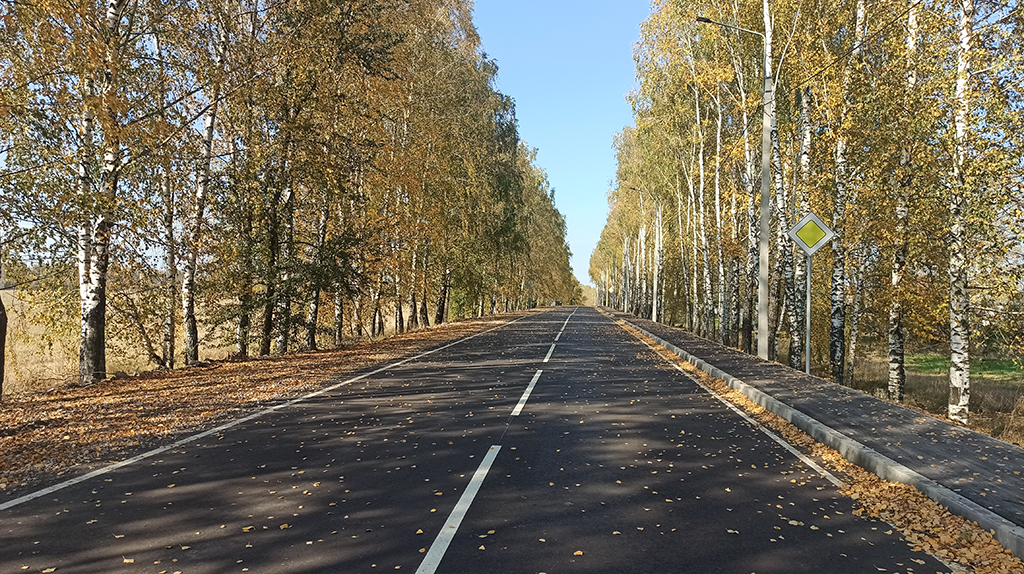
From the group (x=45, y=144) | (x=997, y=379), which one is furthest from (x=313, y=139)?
(x=997, y=379)

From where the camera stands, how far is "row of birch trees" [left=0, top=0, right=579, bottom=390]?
10.0 m

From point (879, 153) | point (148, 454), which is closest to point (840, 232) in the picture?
point (879, 153)

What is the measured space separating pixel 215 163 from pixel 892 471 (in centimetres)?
1577

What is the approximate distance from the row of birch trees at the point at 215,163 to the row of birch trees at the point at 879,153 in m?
10.9

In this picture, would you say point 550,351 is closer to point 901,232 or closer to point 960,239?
point 901,232

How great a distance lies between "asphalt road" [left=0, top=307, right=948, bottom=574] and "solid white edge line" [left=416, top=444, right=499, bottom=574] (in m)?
0.02

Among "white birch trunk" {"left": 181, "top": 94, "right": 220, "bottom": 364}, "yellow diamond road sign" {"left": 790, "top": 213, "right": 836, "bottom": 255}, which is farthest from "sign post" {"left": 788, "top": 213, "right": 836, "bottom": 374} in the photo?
"white birch trunk" {"left": 181, "top": 94, "right": 220, "bottom": 364}

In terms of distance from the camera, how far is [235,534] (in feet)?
14.7

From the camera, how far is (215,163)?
16.0m

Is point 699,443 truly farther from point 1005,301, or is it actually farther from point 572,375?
point 1005,301

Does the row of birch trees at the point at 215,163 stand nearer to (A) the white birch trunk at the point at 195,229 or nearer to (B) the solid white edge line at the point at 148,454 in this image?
(A) the white birch trunk at the point at 195,229

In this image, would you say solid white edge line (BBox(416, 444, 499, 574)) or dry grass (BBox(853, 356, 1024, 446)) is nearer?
solid white edge line (BBox(416, 444, 499, 574))

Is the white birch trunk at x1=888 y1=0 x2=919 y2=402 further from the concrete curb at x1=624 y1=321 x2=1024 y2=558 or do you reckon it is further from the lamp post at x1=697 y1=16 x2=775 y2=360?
the concrete curb at x1=624 y1=321 x2=1024 y2=558

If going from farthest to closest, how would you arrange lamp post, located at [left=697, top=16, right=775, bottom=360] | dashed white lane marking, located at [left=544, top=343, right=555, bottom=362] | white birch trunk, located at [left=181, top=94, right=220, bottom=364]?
dashed white lane marking, located at [left=544, top=343, right=555, bottom=362]
lamp post, located at [left=697, top=16, right=775, bottom=360]
white birch trunk, located at [left=181, top=94, right=220, bottom=364]
